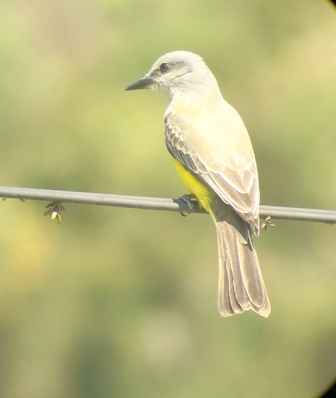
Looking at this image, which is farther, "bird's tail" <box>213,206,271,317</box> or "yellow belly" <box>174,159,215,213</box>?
"yellow belly" <box>174,159,215,213</box>

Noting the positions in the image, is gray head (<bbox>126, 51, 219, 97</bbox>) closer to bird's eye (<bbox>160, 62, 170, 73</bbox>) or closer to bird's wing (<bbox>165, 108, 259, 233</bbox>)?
bird's eye (<bbox>160, 62, 170, 73</bbox>)

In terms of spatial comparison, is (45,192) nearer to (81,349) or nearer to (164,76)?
(164,76)

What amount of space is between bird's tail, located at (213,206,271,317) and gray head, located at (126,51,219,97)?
1.44 meters

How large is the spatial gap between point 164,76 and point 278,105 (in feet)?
17.8

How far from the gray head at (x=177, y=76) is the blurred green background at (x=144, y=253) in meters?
3.44

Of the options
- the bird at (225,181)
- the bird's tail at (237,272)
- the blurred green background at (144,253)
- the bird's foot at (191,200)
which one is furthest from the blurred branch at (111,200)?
the blurred green background at (144,253)

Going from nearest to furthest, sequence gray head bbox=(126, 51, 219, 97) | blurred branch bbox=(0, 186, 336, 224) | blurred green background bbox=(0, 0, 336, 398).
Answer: blurred branch bbox=(0, 186, 336, 224) < gray head bbox=(126, 51, 219, 97) < blurred green background bbox=(0, 0, 336, 398)

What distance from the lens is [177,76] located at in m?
7.41

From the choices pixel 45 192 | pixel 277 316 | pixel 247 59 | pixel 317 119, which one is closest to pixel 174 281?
pixel 277 316

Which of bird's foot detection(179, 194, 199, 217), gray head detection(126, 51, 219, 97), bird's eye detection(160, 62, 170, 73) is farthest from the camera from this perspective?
bird's eye detection(160, 62, 170, 73)

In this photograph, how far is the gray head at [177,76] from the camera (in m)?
7.36

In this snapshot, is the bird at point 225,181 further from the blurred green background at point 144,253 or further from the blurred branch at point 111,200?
the blurred green background at point 144,253

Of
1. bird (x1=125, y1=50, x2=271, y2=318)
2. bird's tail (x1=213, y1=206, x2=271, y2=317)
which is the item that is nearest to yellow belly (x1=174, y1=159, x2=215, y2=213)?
bird (x1=125, y1=50, x2=271, y2=318)

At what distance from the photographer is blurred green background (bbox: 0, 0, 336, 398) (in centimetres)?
1073
